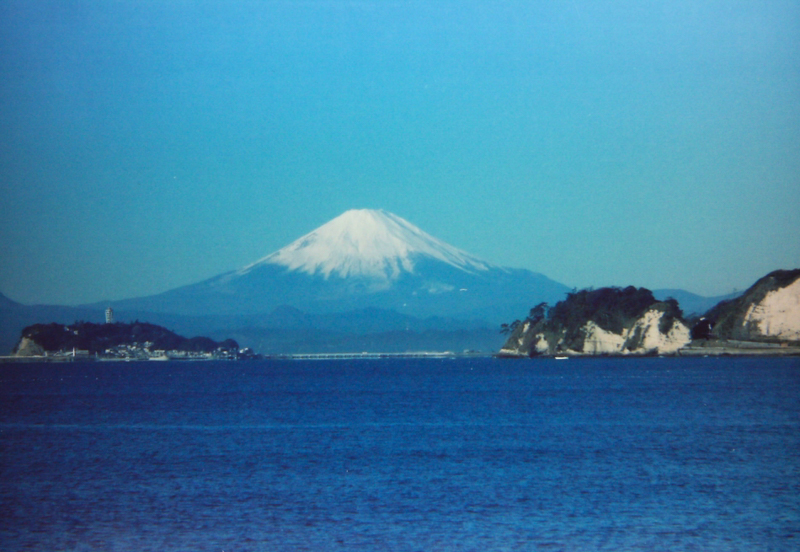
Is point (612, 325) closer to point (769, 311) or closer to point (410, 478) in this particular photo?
point (769, 311)

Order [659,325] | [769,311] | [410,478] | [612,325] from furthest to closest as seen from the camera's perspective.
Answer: [612,325] → [659,325] → [769,311] → [410,478]

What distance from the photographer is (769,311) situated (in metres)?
106

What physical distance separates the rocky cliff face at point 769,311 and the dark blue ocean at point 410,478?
55772mm

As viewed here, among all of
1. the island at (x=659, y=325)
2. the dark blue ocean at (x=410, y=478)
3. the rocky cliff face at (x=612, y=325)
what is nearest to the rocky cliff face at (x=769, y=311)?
the island at (x=659, y=325)

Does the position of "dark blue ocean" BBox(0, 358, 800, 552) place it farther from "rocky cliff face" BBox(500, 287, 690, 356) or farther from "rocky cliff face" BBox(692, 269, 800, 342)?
"rocky cliff face" BBox(500, 287, 690, 356)

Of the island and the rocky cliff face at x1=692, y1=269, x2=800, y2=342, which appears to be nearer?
the rocky cliff face at x1=692, y1=269, x2=800, y2=342

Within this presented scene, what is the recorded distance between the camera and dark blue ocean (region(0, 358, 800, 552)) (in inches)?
757

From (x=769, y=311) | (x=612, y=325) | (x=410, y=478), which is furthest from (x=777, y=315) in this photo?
(x=410, y=478)

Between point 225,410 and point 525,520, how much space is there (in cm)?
3561

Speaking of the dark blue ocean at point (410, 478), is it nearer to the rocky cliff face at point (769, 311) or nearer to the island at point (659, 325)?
the rocky cliff face at point (769, 311)

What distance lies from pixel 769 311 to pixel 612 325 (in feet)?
99.7

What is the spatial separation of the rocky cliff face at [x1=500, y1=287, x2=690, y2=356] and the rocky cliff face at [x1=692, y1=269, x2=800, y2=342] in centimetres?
1009

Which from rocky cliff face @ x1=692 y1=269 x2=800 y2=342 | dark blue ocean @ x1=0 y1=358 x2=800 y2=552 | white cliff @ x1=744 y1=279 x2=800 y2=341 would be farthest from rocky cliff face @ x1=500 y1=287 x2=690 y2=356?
dark blue ocean @ x1=0 y1=358 x2=800 y2=552

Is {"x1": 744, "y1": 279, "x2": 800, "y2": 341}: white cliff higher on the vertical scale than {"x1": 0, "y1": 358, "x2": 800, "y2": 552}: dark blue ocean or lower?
higher
